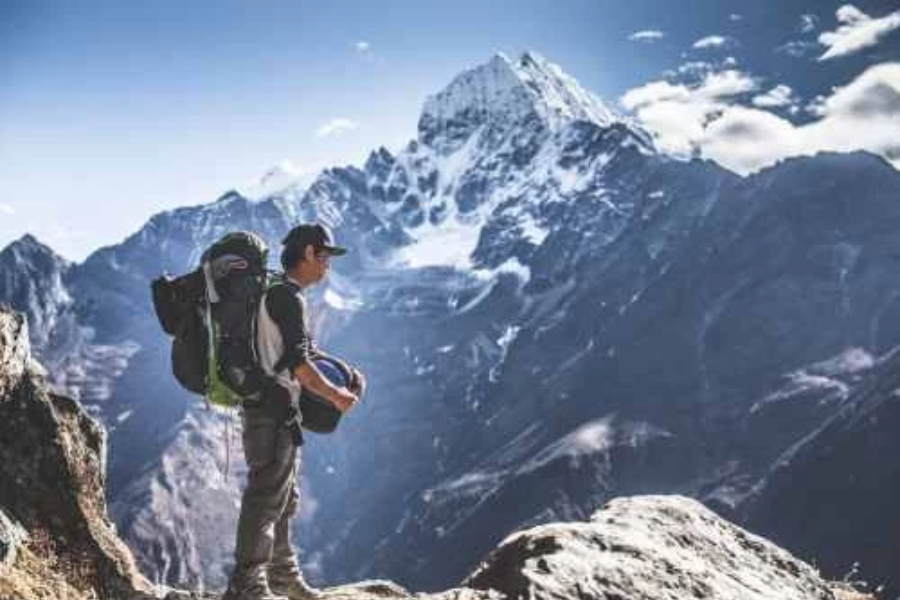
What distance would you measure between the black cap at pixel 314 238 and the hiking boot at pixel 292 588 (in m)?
3.58

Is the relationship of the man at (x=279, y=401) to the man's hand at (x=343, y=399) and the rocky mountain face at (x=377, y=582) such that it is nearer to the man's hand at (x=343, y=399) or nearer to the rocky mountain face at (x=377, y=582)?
the man's hand at (x=343, y=399)

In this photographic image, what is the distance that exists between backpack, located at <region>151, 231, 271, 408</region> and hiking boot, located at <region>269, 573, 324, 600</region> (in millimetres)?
2272

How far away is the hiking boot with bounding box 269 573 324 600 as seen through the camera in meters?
9.87

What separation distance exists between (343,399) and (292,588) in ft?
8.13

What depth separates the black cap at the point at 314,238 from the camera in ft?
30.3

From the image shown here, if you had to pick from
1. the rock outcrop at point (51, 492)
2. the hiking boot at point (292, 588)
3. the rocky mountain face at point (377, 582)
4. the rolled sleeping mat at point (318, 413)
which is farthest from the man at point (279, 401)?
the rock outcrop at point (51, 492)

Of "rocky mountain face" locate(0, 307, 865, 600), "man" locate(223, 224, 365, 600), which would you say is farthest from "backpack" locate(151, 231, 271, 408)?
"rocky mountain face" locate(0, 307, 865, 600)

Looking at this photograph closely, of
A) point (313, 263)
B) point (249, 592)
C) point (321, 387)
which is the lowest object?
point (249, 592)

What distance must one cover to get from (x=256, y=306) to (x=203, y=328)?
546mm

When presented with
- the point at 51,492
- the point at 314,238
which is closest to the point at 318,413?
the point at 314,238

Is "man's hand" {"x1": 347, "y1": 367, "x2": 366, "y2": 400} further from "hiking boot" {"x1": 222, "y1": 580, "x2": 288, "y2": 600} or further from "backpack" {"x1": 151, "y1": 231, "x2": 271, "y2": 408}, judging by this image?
"hiking boot" {"x1": 222, "y1": 580, "x2": 288, "y2": 600}

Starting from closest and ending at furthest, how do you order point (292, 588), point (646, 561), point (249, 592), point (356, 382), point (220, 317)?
1. point (220, 317)
2. point (249, 592)
3. point (646, 561)
4. point (356, 382)
5. point (292, 588)

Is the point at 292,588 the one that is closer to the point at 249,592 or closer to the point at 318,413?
the point at 249,592

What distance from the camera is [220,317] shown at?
870 centimetres
